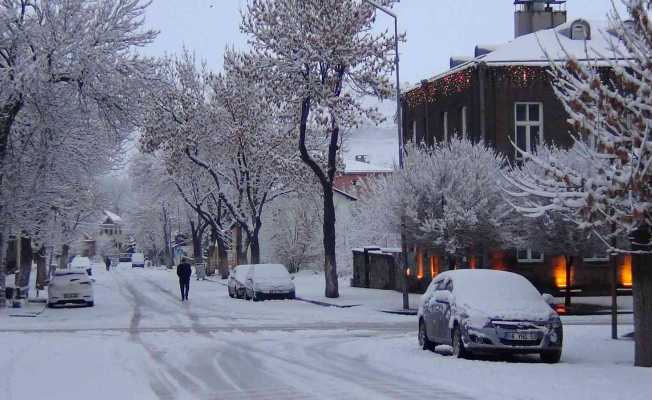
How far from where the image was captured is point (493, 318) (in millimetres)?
16953

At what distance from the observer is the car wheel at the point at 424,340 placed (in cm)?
1923

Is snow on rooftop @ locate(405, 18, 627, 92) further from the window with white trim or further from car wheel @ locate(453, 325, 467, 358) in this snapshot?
car wheel @ locate(453, 325, 467, 358)

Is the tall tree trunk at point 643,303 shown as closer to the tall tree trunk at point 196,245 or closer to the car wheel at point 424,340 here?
the car wheel at point 424,340

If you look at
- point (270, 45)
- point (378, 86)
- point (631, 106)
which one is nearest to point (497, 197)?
point (378, 86)

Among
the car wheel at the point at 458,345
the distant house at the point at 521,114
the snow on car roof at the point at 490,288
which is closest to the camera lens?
the car wheel at the point at 458,345

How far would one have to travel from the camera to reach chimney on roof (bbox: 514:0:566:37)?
156 feet

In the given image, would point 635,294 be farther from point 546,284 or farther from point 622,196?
point 546,284

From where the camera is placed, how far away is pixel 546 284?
40250 millimetres

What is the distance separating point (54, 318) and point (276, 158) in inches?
877

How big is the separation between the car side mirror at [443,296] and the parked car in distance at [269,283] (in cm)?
2205

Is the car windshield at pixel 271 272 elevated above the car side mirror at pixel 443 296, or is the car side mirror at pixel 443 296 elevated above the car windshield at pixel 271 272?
the car windshield at pixel 271 272

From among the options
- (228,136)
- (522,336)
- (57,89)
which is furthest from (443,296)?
(228,136)

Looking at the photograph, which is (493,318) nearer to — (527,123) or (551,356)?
(551,356)

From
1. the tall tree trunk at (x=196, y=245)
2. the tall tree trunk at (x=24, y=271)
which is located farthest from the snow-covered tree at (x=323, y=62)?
the tall tree trunk at (x=196, y=245)
